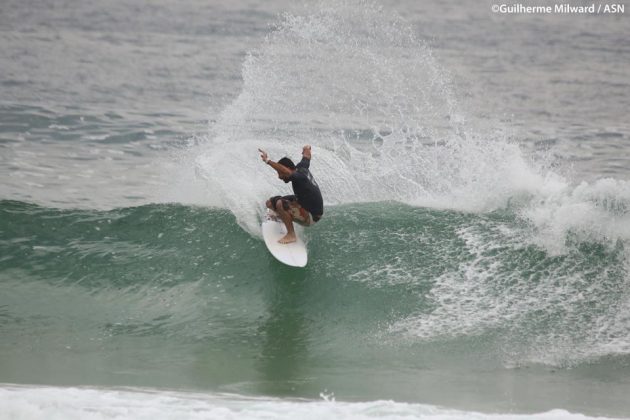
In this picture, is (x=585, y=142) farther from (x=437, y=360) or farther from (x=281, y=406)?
(x=281, y=406)

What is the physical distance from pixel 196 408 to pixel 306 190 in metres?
3.48

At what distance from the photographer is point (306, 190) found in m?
10.8

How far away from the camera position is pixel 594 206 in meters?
12.1

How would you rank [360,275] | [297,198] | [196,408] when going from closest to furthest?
[196,408] < [297,198] < [360,275]

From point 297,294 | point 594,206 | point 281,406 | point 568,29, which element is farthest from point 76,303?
point 568,29

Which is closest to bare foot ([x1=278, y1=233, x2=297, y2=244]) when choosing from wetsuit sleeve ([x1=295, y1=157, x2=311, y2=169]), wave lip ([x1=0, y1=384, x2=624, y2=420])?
wetsuit sleeve ([x1=295, y1=157, x2=311, y2=169])

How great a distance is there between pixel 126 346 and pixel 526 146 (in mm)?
13049

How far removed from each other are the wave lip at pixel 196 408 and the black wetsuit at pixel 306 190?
2.96m

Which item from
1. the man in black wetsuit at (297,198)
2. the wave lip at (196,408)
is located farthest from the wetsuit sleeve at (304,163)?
the wave lip at (196,408)

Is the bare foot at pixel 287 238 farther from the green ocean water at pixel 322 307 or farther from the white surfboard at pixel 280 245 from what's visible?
the green ocean water at pixel 322 307

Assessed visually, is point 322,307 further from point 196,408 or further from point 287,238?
point 196,408

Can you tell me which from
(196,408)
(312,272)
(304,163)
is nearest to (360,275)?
(312,272)

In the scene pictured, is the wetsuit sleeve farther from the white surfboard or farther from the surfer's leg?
the white surfboard

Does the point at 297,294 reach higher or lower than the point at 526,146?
lower
